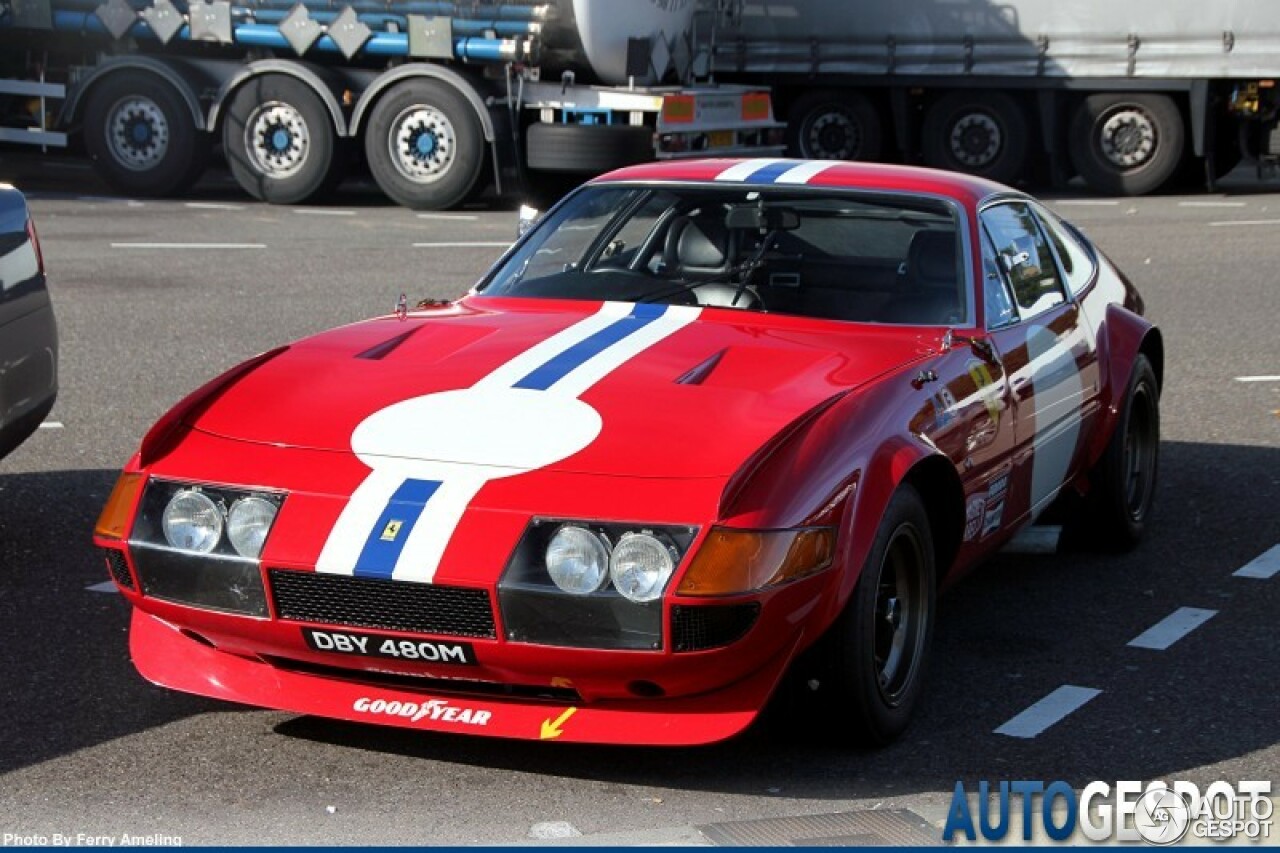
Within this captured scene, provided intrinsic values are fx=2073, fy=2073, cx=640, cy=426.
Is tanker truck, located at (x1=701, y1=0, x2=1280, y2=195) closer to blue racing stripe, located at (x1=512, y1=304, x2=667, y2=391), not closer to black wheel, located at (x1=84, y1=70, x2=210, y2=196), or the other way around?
black wheel, located at (x1=84, y1=70, x2=210, y2=196)

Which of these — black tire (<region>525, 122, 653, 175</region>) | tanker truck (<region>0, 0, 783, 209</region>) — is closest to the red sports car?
black tire (<region>525, 122, 653, 175</region>)

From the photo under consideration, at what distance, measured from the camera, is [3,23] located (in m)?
18.1

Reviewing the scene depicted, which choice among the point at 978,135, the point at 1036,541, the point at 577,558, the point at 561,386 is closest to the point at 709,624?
the point at 577,558

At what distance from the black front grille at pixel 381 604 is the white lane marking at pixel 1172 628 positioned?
7.27ft

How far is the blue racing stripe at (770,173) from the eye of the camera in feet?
20.1

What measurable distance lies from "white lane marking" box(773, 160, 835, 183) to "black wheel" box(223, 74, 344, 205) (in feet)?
38.0

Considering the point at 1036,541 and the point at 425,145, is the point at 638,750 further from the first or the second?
the point at 425,145

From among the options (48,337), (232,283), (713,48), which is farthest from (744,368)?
(713,48)

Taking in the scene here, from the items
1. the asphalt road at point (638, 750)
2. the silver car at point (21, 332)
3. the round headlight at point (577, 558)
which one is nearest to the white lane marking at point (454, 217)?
the asphalt road at point (638, 750)

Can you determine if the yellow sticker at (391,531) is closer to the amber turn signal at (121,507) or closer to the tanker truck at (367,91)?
the amber turn signal at (121,507)

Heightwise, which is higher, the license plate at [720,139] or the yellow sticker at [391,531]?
the yellow sticker at [391,531]

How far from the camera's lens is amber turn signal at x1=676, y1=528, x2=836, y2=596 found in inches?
167

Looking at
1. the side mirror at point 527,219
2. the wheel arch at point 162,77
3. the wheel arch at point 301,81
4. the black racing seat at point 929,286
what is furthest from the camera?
the wheel arch at point 162,77

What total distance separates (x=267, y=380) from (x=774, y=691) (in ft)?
4.94
